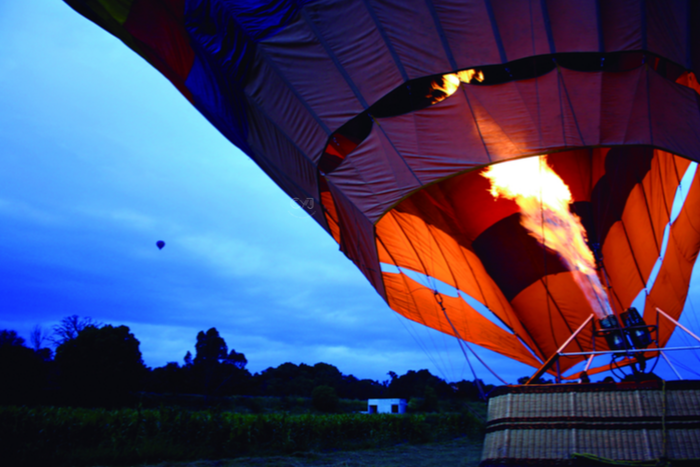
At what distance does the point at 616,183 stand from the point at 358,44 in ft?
15.6

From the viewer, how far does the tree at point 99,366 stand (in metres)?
24.4

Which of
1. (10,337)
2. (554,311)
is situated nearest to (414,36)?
(554,311)

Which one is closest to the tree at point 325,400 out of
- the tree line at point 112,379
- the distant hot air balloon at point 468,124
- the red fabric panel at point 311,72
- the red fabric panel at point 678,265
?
the tree line at point 112,379

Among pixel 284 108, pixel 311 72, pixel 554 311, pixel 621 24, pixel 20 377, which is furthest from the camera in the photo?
pixel 20 377

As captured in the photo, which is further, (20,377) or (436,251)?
(20,377)

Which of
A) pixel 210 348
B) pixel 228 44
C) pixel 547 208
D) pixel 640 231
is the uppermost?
pixel 210 348

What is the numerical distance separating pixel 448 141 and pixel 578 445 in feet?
10.8

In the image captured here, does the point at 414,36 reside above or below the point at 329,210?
above

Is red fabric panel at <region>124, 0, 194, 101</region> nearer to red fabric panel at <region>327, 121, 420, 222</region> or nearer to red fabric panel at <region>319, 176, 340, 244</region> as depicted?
red fabric panel at <region>319, 176, 340, 244</region>

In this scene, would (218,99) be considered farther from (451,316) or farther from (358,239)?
(451,316)

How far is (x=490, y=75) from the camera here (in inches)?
189

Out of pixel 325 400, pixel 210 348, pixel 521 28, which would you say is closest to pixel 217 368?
pixel 210 348

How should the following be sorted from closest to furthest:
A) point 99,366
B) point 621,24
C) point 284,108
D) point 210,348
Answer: point 621,24 < point 284,108 < point 99,366 < point 210,348

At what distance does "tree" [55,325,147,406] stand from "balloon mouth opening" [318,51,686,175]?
Answer: 26105mm
